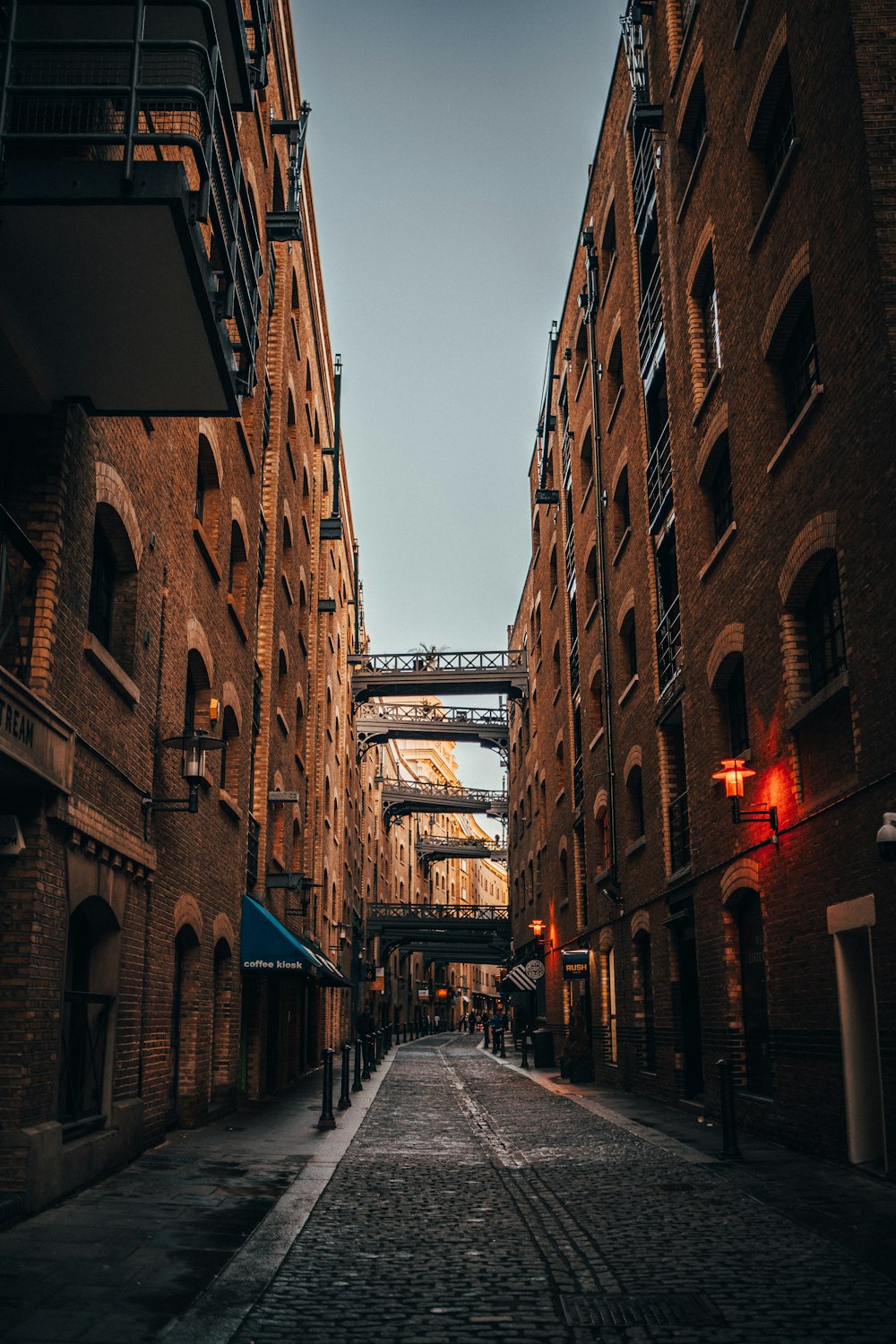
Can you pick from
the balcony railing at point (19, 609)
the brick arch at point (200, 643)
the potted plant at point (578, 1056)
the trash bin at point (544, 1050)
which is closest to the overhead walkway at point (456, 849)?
the trash bin at point (544, 1050)

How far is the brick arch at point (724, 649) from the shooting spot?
14.0m

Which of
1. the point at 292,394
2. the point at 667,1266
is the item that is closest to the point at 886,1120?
the point at 667,1266

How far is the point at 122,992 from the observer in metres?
10.3

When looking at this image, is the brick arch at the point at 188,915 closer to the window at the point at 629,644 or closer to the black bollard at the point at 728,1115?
the black bollard at the point at 728,1115

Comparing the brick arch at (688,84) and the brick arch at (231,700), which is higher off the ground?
the brick arch at (688,84)

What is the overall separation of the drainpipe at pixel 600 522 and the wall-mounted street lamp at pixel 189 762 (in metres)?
12.0

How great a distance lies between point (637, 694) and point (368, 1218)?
13471mm

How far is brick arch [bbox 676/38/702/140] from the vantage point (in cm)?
1622

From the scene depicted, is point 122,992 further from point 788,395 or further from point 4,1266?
point 788,395

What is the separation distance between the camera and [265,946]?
16703mm

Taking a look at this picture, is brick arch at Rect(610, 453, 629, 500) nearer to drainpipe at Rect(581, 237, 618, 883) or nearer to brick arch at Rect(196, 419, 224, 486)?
drainpipe at Rect(581, 237, 618, 883)

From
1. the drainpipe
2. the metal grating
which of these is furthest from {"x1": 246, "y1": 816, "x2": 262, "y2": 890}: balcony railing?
the metal grating

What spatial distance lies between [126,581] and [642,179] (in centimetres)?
1416

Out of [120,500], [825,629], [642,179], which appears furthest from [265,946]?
[642,179]
